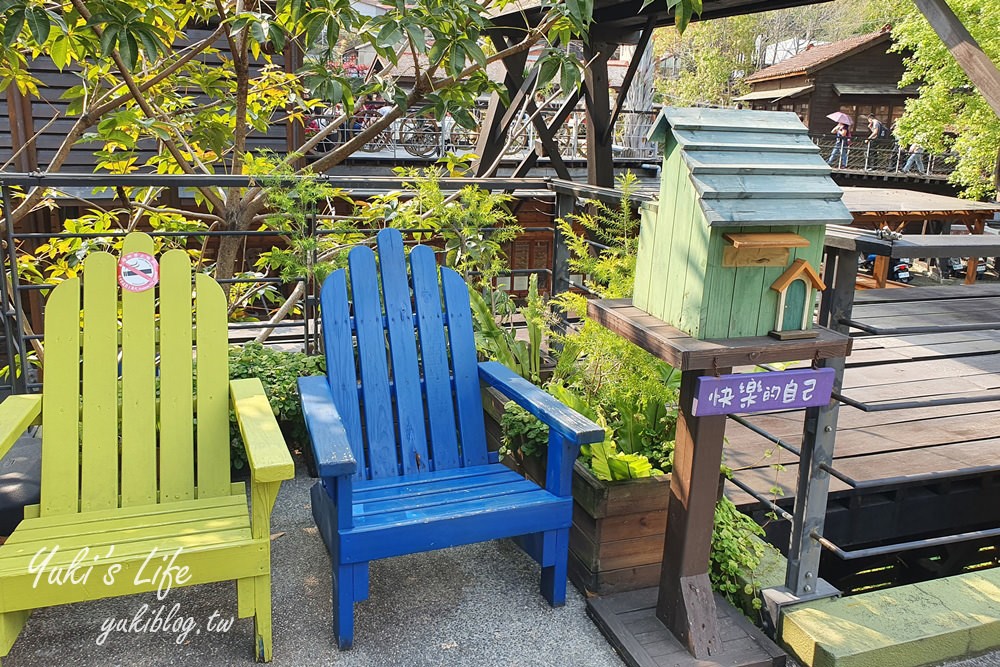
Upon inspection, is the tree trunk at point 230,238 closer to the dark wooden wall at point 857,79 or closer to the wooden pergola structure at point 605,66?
the wooden pergola structure at point 605,66

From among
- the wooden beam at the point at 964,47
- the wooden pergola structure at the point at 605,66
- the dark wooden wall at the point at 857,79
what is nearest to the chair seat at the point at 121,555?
the wooden pergola structure at the point at 605,66

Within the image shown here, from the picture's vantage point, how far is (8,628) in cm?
187

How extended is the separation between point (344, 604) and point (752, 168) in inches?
62.3

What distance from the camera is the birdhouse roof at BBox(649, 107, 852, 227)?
1859 millimetres

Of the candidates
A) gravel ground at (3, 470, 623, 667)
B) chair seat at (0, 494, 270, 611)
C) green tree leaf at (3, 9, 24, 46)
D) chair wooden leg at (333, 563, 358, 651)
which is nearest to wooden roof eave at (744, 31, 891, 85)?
gravel ground at (3, 470, 623, 667)

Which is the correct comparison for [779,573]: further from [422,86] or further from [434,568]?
[422,86]

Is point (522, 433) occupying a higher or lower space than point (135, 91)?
lower

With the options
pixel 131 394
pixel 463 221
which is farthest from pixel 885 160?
pixel 131 394

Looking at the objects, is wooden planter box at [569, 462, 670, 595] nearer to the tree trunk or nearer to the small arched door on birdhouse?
the small arched door on birdhouse

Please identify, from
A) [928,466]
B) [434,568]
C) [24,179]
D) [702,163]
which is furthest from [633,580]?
[24,179]

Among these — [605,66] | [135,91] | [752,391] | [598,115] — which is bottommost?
[752,391]

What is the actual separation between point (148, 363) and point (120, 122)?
1412mm

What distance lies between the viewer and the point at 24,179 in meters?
2.93

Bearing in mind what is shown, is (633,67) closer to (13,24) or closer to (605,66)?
(605,66)
